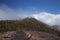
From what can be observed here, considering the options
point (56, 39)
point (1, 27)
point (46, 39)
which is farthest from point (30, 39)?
point (1, 27)

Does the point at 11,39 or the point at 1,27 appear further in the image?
the point at 1,27

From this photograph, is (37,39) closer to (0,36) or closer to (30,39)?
(30,39)

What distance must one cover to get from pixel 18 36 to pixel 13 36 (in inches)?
30.9

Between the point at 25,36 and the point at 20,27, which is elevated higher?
the point at 20,27

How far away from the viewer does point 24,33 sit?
26078mm

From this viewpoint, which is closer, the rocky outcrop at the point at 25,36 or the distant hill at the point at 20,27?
the rocky outcrop at the point at 25,36

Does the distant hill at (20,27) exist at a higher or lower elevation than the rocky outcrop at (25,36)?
higher

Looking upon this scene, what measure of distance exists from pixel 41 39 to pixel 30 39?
162 cm

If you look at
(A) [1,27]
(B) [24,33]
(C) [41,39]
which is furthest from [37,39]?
(A) [1,27]

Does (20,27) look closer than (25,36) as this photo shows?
No

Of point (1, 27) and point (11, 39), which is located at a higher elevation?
point (1, 27)

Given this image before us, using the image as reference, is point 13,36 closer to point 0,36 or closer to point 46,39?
point 0,36

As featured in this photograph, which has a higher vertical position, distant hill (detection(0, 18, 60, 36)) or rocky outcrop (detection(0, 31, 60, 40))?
distant hill (detection(0, 18, 60, 36))

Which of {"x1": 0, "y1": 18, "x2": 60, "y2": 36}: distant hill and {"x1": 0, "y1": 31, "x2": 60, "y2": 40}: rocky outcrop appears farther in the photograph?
{"x1": 0, "y1": 18, "x2": 60, "y2": 36}: distant hill
